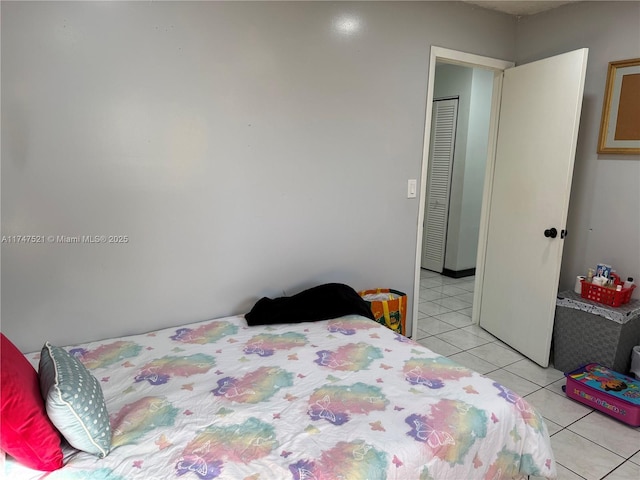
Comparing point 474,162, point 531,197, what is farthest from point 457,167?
point 531,197

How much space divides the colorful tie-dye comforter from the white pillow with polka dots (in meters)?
0.06

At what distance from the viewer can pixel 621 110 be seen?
283 centimetres

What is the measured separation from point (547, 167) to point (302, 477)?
2557 mm

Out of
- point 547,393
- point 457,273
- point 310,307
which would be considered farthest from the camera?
point 457,273

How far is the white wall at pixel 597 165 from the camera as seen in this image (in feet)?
9.27

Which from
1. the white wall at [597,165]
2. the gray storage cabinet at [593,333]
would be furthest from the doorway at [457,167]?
the gray storage cabinet at [593,333]

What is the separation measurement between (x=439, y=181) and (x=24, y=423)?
4.78 meters

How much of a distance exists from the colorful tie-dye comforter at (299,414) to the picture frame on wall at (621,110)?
1.99 metres

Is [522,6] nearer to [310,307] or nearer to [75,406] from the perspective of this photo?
[310,307]

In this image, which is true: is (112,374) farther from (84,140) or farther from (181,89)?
(181,89)

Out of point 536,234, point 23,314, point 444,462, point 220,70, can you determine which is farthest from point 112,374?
point 536,234

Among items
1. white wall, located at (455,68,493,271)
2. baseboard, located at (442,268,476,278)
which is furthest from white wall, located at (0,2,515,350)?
baseboard, located at (442,268,476,278)

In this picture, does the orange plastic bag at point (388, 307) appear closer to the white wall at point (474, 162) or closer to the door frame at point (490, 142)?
the door frame at point (490, 142)

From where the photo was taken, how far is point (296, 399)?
1.70 metres
